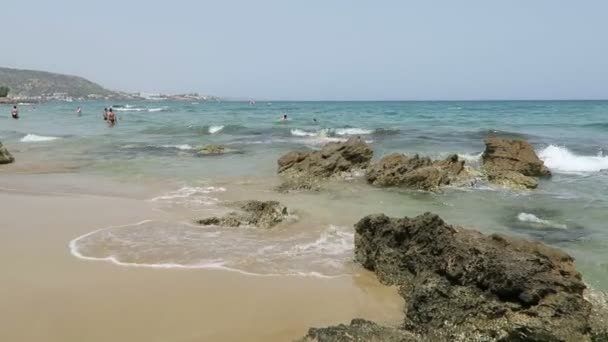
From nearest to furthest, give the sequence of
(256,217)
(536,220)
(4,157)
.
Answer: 1. (256,217)
2. (536,220)
3. (4,157)

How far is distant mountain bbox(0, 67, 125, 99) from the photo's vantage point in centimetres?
16850

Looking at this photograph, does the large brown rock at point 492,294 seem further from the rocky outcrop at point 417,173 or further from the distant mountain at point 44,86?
the distant mountain at point 44,86

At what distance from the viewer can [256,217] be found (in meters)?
9.41

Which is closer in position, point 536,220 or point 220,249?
point 220,249

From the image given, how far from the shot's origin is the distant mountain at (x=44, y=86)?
168500 millimetres

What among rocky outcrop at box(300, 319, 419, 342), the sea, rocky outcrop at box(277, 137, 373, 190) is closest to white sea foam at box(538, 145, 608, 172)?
the sea

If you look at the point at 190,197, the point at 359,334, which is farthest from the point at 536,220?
the point at 190,197

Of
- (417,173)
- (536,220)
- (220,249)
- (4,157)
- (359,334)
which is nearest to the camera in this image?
(359,334)

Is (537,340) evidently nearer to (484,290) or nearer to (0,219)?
(484,290)

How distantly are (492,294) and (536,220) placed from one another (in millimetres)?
5800

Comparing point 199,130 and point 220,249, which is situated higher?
point 220,249

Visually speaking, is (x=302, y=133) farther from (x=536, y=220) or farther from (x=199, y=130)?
(x=536, y=220)

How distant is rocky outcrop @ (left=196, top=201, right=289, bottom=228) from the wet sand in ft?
7.90

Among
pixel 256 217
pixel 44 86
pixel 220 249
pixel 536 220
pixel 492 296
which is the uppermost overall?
pixel 44 86
